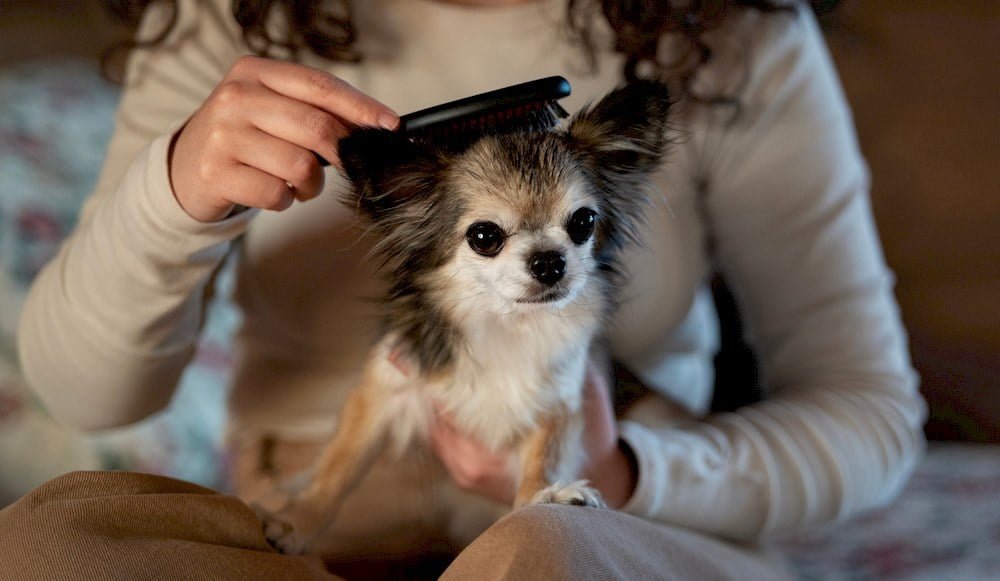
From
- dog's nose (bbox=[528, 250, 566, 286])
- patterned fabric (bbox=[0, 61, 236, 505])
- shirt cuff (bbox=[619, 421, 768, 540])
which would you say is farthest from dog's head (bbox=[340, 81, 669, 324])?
patterned fabric (bbox=[0, 61, 236, 505])

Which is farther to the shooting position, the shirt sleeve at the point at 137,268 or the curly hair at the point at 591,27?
the curly hair at the point at 591,27

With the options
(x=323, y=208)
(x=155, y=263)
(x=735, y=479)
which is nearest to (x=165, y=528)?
(x=155, y=263)

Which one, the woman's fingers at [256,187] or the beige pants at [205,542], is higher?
the woman's fingers at [256,187]

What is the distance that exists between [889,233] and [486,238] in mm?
1256

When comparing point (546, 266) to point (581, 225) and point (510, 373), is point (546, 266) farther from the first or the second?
point (510, 373)

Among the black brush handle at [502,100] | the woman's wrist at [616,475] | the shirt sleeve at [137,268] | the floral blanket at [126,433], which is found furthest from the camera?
the floral blanket at [126,433]

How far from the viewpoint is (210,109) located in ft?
2.49

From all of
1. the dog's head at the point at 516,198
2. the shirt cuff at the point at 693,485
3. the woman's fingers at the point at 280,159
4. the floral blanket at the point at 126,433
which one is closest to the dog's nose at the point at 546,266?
the dog's head at the point at 516,198

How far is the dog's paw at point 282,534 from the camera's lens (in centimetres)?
85

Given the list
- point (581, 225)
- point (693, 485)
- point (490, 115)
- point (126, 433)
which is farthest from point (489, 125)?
point (126, 433)

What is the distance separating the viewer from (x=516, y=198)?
76 centimetres

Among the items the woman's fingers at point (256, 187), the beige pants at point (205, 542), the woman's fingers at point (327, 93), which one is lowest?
the beige pants at point (205, 542)

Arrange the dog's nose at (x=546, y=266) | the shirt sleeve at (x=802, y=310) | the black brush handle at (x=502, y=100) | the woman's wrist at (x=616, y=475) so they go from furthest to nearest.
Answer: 1. the shirt sleeve at (x=802, y=310)
2. the woman's wrist at (x=616, y=475)
3. the dog's nose at (x=546, y=266)
4. the black brush handle at (x=502, y=100)

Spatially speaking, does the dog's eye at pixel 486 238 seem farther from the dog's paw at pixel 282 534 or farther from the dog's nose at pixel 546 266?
the dog's paw at pixel 282 534
